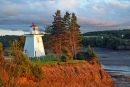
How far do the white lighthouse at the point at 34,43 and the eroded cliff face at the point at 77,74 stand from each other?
5.98 metres

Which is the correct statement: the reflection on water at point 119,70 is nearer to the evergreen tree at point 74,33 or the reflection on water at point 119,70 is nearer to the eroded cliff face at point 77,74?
the evergreen tree at point 74,33

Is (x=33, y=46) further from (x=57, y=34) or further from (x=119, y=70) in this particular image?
(x=119, y=70)

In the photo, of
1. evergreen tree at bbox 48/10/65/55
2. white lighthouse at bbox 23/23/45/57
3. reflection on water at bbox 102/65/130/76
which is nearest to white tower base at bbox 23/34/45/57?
white lighthouse at bbox 23/23/45/57

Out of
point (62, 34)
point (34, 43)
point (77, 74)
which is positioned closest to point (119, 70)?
point (62, 34)

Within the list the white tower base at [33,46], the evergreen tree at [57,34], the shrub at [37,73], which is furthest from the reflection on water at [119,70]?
the shrub at [37,73]

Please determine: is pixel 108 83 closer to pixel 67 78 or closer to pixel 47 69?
pixel 67 78

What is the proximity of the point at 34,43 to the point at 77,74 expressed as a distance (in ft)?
28.4

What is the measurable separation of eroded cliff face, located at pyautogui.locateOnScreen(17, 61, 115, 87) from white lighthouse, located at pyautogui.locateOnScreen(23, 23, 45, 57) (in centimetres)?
598

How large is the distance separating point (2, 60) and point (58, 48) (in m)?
27.3

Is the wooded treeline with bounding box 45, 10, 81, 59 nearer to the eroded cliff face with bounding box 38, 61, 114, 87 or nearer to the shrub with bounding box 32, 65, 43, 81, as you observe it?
the eroded cliff face with bounding box 38, 61, 114, 87

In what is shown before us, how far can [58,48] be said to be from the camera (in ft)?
191

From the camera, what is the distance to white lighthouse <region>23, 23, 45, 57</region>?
47156 millimetres

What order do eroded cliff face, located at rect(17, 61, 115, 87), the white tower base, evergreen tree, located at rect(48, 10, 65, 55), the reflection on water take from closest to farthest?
eroded cliff face, located at rect(17, 61, 115, 87) < the white tower base < evergreen tree, located at rect(48, 10, 65, 55) < the reflection on water

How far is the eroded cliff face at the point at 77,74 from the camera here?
Result: 130 ft
